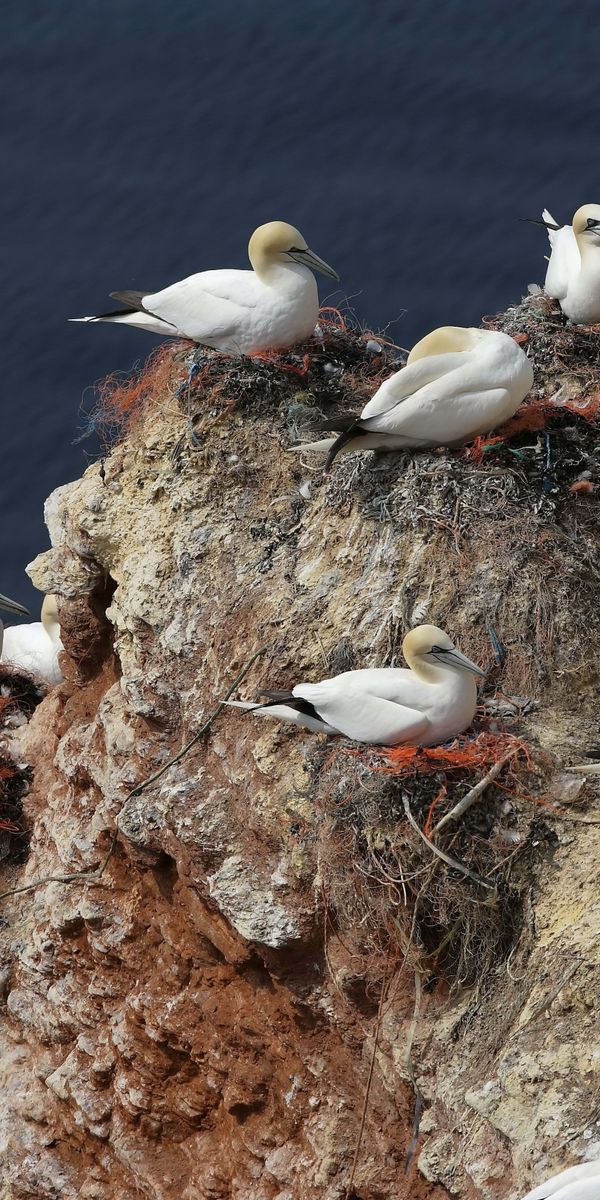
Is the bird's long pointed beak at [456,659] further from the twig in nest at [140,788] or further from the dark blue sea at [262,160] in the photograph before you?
the dark blue sea at [262,160]

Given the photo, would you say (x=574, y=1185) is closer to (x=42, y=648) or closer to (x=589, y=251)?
(x=589, y=251)

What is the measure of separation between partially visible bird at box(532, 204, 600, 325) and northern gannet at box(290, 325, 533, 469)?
1.96 meters

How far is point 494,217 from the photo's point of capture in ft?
57.2

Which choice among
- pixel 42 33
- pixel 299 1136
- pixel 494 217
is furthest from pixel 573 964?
pixel 42 33

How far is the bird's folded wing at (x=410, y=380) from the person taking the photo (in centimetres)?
777

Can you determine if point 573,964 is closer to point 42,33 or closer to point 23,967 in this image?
point 23,967

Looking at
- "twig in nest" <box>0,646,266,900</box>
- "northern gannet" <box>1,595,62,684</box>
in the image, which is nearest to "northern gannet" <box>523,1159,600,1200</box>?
"twig in nest" <box>0,646,266,900</box>

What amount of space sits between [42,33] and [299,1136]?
666 inches

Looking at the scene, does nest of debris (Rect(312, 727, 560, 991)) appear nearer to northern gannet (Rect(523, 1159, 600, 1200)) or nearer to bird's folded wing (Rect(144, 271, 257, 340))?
northern gannet (Rect(523, 1159, 600, 1200))

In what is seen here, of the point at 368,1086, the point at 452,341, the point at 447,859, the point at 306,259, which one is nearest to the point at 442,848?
the point at 447,859

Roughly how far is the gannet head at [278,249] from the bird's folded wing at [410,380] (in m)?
0.93

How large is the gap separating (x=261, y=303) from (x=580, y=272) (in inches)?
94.4

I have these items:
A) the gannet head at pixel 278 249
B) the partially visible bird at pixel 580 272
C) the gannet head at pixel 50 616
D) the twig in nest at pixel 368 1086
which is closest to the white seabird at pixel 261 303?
the gannet head at pixel 278 249

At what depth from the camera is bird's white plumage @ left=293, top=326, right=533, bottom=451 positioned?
25.3 ft
